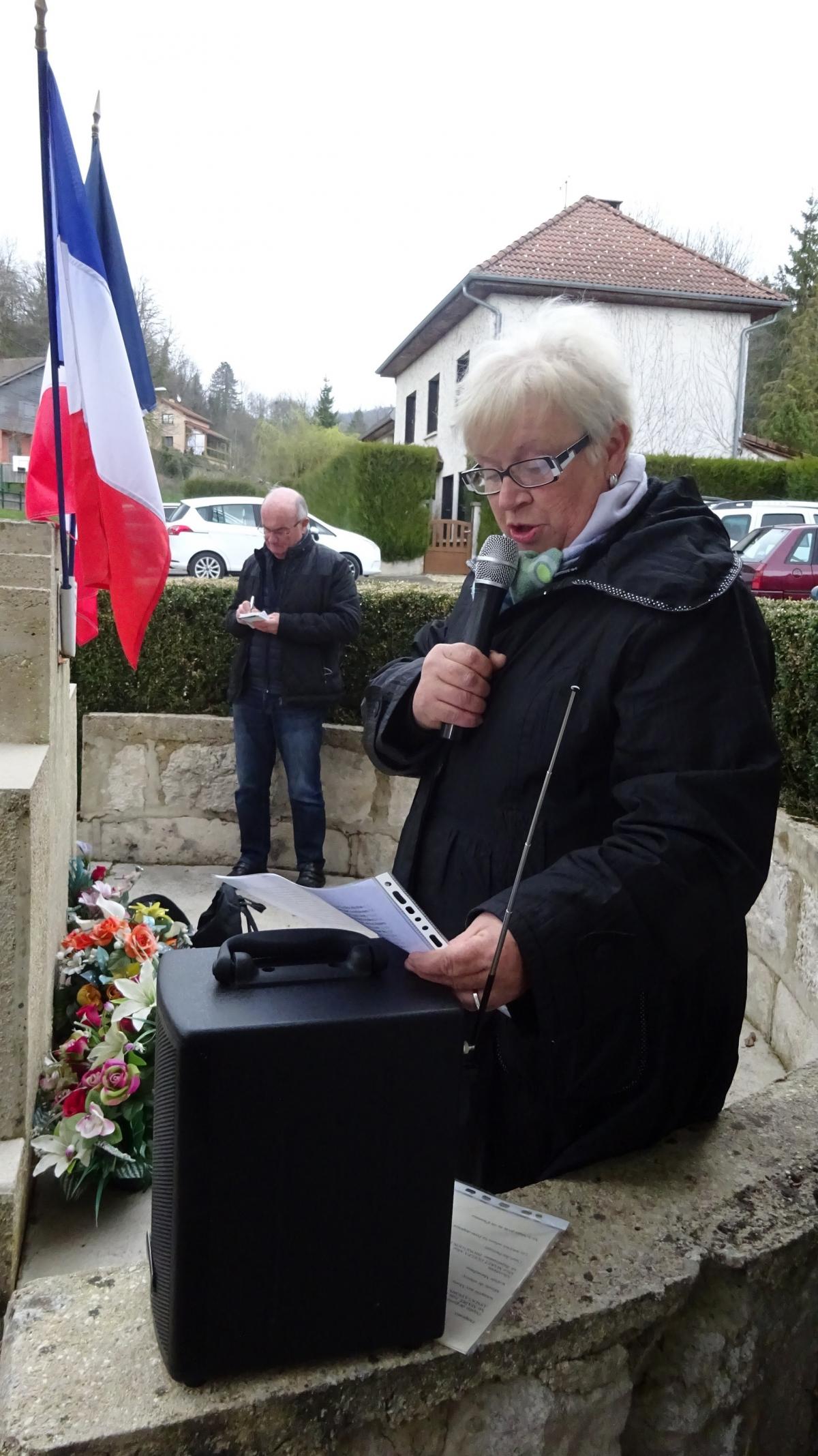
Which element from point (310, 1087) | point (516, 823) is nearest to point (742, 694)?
point (516, 823)

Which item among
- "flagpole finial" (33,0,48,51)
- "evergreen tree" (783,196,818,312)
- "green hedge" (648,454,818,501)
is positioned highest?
"evergreen tree" (783,196,818,312)

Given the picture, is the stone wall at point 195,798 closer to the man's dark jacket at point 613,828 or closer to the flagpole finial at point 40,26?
the flagpole finial at point 40,26

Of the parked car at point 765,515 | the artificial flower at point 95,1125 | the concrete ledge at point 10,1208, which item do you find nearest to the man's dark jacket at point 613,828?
the concrete ledge at point 10,1208

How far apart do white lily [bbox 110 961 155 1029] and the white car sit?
47.7ft

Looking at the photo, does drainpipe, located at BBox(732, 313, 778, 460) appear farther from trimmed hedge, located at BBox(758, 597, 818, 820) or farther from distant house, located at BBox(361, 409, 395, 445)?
trimmed hedge, located at BBox(758, 597, 818, 820)

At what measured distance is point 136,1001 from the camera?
9.16 ft

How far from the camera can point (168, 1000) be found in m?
0.97

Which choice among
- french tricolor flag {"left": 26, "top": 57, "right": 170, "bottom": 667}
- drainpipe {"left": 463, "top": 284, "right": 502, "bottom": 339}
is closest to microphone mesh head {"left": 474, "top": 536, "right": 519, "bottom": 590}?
french tricolor flag {"left": 26, "top": 57, "right": 170, "bottom": 667}

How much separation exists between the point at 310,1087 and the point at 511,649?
72cm

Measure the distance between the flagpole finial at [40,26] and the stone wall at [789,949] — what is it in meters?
3.25

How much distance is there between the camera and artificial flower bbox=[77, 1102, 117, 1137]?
7.99 feet

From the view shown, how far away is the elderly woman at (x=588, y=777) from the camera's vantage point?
1.20 metres

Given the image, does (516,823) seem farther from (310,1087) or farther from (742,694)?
(310,1087)

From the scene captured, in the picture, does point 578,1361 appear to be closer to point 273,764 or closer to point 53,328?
point 53,328
